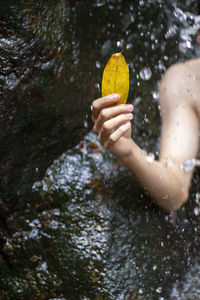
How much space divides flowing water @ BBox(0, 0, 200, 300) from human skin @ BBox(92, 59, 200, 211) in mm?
136

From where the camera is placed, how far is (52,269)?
1.39 metres

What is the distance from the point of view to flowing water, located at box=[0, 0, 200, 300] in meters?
1.37

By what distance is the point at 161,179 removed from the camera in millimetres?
1551

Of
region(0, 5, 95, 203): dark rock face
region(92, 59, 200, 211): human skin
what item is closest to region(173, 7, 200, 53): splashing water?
region(92, 59, 200, 211): human skin

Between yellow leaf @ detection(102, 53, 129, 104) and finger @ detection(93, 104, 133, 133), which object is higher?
yellow leaf @ detection(102, 53, 129, 104)

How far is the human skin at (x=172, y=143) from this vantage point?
145cm

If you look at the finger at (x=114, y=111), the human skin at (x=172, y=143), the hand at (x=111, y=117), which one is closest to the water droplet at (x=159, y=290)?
the human skin at (x=172, y=143)

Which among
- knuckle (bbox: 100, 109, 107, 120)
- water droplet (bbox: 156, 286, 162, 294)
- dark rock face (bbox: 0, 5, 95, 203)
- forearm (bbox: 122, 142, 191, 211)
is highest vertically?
dark rock face (bbox: 0, 5, 95, 203)

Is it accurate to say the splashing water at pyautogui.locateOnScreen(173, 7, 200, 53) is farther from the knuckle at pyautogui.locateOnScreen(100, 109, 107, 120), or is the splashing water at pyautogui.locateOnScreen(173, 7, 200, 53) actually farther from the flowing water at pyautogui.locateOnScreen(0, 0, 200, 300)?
the knuckle at pyautogui.locateOnScreen(100, 109, 107, 120)

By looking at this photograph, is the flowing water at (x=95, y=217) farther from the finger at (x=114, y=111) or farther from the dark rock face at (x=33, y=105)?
the finger at (x=114, y=111)

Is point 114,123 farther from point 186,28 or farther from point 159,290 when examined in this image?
point 186,28

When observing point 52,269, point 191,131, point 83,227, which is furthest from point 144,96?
point 52,269

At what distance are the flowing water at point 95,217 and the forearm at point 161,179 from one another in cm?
8

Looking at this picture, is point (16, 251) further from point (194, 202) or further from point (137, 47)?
point (137, 47)
